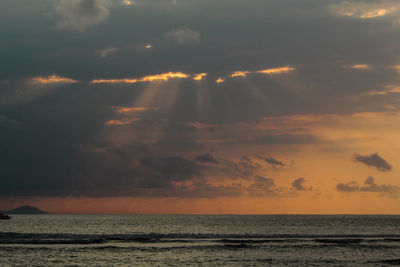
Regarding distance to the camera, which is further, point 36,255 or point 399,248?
point 399,248

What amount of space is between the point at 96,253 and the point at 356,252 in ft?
122

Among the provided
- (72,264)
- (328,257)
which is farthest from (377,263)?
(72,264)

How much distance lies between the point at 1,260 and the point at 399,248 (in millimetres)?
58705

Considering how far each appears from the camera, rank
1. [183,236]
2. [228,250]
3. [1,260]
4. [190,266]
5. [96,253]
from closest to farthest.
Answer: [190,266] < [1,260] < [96,253] < [228,250] < [183,236]

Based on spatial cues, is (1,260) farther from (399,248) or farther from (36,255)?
(399,248)

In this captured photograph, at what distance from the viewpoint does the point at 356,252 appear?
65625 millimetres

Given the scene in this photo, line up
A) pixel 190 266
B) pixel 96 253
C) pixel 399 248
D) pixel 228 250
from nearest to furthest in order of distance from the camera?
1. pixel 190 266
2. pixel 96 253
3. pixel 228 250
4. pixel 399 248

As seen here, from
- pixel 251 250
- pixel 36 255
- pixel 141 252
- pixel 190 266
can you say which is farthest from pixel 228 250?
pixel 36 255

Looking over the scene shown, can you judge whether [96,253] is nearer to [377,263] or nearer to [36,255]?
[36,255]

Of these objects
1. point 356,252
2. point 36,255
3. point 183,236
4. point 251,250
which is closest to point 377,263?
point 356,252

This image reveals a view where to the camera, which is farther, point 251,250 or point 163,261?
point 251,250

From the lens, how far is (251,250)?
68.4 m

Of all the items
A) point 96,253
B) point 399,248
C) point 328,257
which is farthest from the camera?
point 399,248

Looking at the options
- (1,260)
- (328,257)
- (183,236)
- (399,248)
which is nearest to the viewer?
(1,260)
